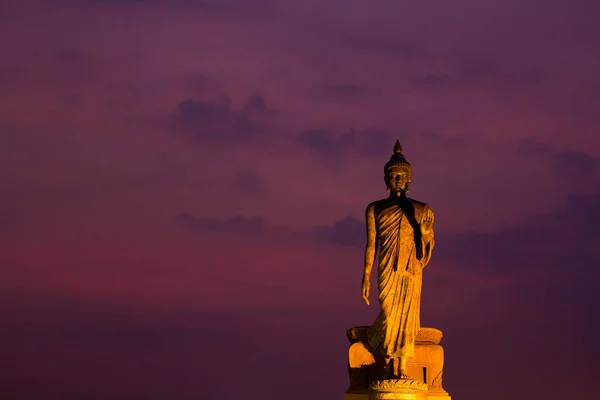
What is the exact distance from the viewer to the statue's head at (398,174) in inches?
921

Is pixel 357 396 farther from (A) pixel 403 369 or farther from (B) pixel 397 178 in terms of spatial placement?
(B) pixel 397 178

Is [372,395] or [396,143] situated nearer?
[372,395]

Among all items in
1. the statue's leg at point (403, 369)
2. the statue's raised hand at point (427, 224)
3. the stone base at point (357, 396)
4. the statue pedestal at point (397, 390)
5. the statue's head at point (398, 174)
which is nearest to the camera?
the statue pedestal at point (397, 390)

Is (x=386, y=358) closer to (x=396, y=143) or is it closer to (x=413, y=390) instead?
(x=413, y=390)

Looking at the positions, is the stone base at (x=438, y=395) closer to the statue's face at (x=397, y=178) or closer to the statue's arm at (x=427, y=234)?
the statue's arm at (x=427, y=234)

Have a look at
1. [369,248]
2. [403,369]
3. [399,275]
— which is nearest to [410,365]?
[403,369]

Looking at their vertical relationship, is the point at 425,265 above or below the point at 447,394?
above

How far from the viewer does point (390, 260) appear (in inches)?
904

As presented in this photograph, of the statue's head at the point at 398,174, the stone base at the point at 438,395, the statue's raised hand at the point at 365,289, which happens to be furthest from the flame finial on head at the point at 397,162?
the stone base at the point at 438,395

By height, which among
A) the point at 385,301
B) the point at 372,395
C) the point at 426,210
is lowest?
the point at 372,395

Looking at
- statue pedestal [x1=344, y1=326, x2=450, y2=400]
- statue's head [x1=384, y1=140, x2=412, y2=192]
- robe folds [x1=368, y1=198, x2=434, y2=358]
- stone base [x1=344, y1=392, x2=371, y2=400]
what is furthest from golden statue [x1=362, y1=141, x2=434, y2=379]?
stone base [x1=344, y1=392, x2=371, y2=400]

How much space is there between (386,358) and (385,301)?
38.1 inches

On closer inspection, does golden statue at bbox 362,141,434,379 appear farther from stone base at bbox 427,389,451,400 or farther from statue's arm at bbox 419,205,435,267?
stone base at bbox 427,389,451,400

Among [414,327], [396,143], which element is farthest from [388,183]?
[414,327]
